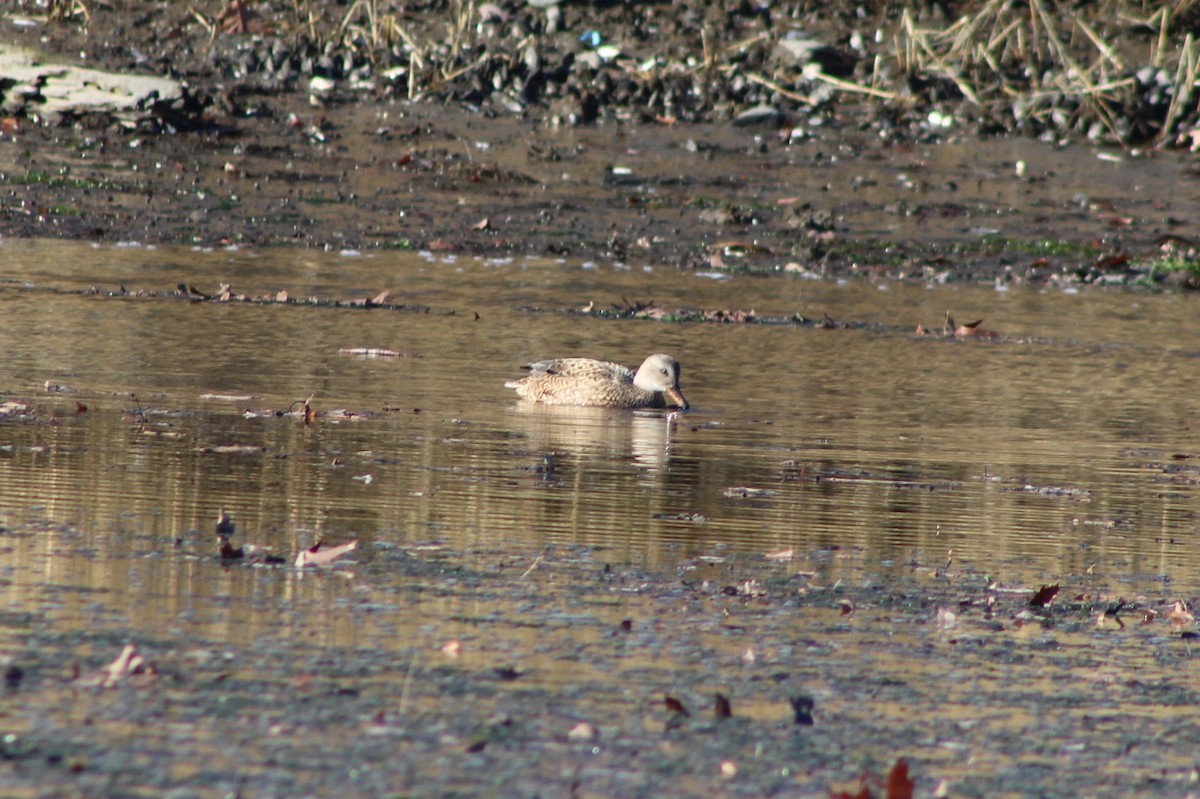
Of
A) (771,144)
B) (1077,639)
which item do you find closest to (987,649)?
(1077,639)

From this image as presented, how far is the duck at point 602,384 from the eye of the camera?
10.8 metres

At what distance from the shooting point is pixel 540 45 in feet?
72.5

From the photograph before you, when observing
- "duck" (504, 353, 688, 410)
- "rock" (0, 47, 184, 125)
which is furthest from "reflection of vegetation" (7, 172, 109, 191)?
"duck" (504, 353, 688, 410)

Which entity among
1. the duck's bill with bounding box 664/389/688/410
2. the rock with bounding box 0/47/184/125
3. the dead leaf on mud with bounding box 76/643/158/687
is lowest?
the dead leaf on mud with bounding box 76/643/158/687

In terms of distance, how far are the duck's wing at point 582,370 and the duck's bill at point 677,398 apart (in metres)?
0.43

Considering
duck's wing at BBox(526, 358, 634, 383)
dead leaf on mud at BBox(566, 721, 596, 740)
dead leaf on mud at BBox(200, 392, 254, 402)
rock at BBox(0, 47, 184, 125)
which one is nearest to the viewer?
dead leaf on mud at BBox(566, 721, 596, 740)

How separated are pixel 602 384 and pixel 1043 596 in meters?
5.21

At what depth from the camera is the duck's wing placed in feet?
35.9

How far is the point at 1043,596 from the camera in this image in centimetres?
618

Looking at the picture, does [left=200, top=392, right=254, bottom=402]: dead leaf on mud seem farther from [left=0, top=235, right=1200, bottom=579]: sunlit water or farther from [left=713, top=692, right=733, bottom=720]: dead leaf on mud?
[left=713, top=692, right=733, bottom=720]: dead leaf on mud

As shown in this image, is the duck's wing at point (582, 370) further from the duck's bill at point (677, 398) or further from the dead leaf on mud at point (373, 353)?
the dead leaf on mud at point (373, 353)

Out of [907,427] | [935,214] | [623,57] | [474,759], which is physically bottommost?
[474,759]

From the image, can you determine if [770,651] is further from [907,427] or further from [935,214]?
[935,214]

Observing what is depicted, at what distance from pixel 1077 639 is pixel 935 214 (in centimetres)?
1351
